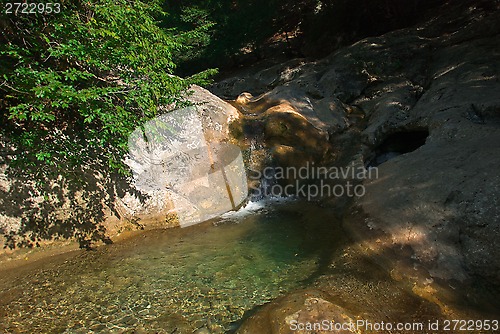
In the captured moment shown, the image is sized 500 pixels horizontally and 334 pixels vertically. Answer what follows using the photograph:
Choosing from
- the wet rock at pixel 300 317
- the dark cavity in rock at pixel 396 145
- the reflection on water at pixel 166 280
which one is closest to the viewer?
the wet rock at pixel 300 317

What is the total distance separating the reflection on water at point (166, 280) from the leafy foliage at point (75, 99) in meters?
0.91

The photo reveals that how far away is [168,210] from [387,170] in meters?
4.43

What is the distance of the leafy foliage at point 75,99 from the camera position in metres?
4.10

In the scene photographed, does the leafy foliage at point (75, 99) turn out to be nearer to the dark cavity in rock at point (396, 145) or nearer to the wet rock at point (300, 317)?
the wet rock at point (300, 317)

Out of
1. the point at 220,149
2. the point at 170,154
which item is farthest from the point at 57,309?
the point at 220,149

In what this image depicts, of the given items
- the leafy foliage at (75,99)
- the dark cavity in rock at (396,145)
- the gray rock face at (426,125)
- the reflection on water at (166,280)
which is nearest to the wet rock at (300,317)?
the reflection on water at (166,280)

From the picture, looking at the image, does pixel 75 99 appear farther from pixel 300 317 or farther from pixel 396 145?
pixel 396 145

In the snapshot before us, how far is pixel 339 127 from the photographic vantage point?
8711 millimetres

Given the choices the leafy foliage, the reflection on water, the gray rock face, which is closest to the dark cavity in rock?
the gray rock face

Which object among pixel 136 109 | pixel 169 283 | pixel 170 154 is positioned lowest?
pixel 169 283

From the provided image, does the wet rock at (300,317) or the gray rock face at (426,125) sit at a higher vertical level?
the gray rock face at (426,125)

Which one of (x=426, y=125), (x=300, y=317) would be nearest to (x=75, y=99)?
(x=300, y=317)

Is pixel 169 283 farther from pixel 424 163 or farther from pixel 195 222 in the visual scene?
pixel 424 163

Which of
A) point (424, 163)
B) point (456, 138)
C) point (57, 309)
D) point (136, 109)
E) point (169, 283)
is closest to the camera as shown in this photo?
point (57, 309)
